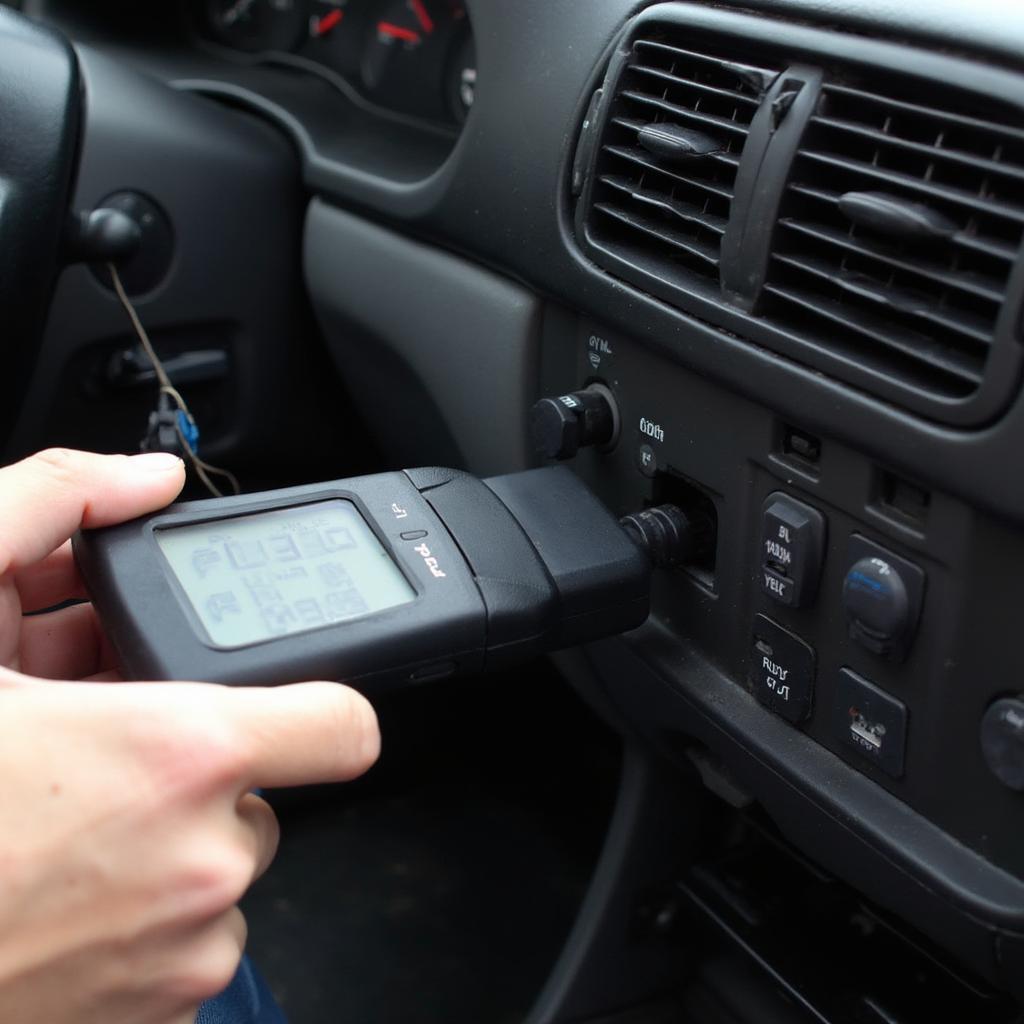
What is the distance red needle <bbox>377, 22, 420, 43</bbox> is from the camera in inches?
55.2

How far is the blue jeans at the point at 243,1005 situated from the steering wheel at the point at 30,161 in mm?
543

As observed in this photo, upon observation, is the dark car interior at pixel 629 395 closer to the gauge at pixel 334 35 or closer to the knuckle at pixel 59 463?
the gauge at pixel 334 35

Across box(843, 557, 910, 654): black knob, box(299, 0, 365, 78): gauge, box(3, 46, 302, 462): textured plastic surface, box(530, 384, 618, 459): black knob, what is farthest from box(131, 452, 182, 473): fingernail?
box(299, 0, 365, 78): gauge

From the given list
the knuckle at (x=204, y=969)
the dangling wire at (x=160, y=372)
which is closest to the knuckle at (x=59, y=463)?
the knuckle at (x=204, y=969)

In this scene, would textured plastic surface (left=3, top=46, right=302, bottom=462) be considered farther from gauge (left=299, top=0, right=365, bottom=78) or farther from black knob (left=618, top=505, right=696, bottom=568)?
black knob (left=618, top=505, right=696, bottom=568)

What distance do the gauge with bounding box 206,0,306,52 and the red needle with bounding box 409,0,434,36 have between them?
213 mm

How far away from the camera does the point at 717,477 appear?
2.70 feet

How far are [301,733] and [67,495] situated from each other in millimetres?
218

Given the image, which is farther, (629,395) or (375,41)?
(375,41)

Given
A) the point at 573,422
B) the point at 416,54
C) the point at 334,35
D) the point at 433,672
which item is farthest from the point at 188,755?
the point at 334,35

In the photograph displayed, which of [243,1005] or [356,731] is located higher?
[356,731]

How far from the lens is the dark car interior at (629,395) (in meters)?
0.66

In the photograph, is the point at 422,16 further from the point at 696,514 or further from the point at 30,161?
the point at 696,514

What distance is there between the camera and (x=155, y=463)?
724 mm
